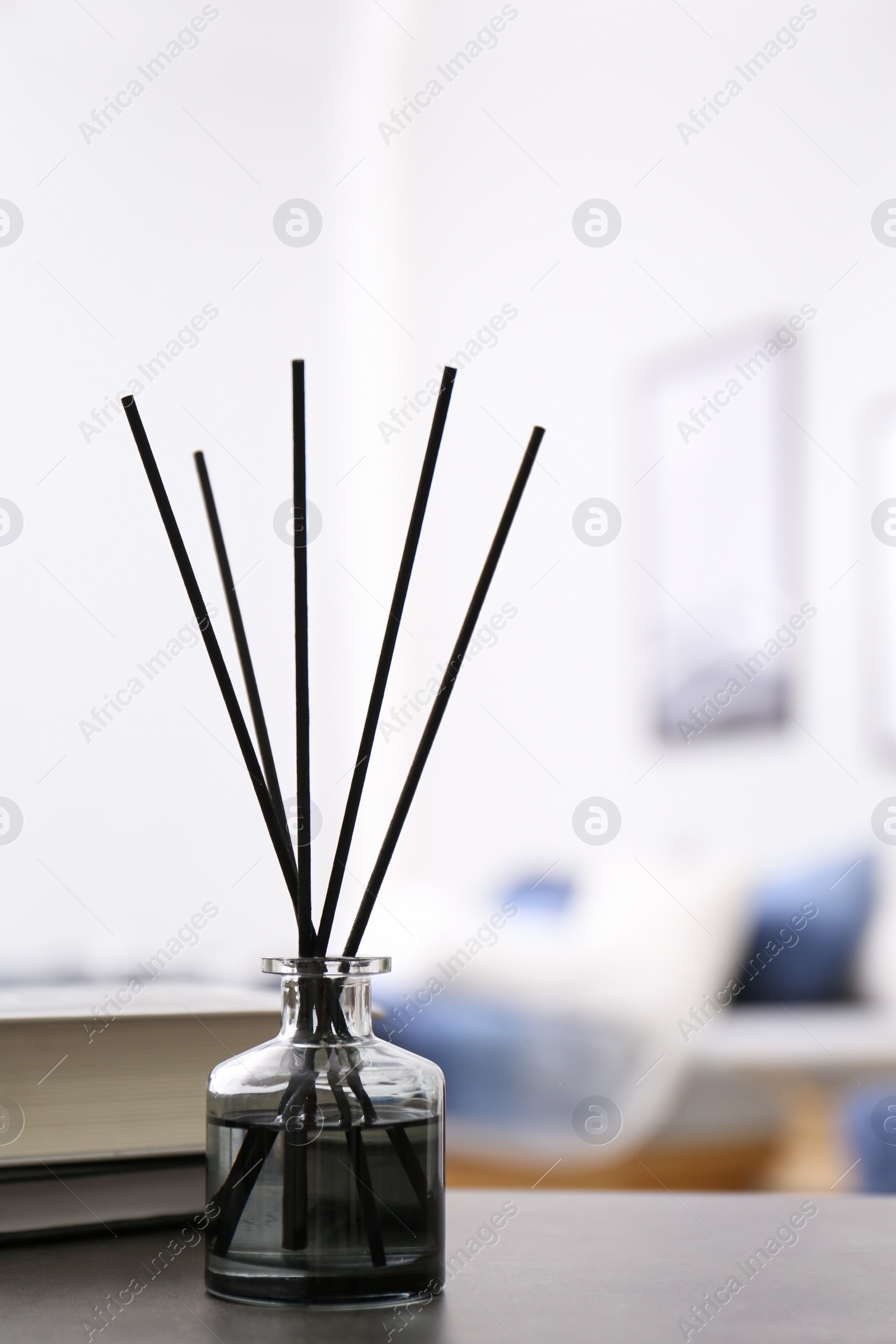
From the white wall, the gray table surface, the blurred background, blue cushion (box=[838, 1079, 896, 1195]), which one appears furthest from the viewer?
the white wall

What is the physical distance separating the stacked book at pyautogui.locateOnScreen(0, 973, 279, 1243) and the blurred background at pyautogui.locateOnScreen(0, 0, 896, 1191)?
1558mm

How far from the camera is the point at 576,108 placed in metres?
3.39

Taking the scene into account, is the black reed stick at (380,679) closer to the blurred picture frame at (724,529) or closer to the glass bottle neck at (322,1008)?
the glass bottle neck at (322,1008)

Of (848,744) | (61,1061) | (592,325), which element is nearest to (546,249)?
(592,325)

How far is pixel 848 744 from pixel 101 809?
1639mm

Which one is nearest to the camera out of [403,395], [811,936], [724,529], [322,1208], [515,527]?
[322,1208]

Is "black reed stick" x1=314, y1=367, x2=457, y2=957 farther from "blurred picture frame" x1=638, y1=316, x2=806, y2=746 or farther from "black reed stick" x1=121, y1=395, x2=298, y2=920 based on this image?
"blurred picture frame" x1=638, y1=316, x2=806, y2=746

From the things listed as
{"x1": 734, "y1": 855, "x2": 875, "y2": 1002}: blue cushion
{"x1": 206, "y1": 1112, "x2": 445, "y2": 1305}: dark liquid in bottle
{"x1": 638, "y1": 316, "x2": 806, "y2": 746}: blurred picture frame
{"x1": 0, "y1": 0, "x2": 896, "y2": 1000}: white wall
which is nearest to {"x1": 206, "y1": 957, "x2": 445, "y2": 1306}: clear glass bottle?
{"x1": 206, "y1": 1112, "x2": 445, "y2": 1305}: dark liquid in bottle

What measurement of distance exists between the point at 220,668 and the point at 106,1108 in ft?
0.60

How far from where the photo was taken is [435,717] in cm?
48

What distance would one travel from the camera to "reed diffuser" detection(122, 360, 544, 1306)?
0.43 metres

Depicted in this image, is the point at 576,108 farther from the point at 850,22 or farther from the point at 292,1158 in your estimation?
the point at 292,1158

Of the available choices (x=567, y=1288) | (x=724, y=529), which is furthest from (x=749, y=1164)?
(x=567, y=1288)

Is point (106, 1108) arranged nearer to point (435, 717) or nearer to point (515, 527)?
point (435, 717)
